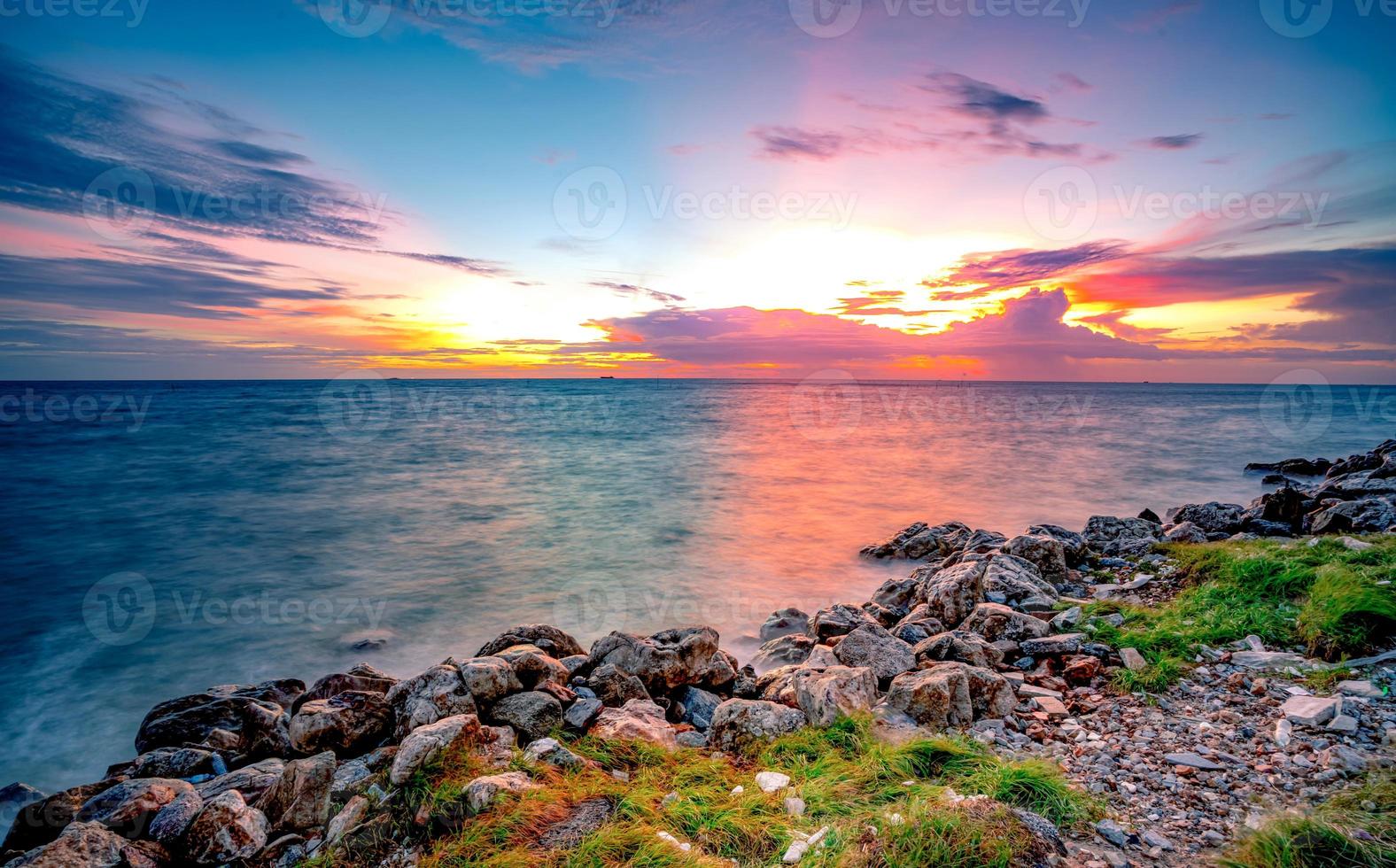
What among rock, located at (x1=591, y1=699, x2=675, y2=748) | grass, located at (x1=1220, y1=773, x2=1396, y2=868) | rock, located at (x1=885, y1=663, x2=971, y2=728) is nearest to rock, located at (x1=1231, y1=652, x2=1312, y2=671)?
grass, located at (x1=1220, y1=773, x2=1396, y2=868)

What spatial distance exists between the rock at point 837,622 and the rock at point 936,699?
264cm

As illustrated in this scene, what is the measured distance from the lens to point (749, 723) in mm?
4586

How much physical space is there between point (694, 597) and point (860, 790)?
760 cm

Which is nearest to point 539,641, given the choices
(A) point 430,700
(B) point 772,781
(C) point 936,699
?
(A) point 430,700

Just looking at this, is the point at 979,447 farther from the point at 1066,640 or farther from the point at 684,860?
the point at 684,860

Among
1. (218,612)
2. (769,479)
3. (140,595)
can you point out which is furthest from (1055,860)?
(769,479)

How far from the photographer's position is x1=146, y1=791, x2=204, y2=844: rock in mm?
3900

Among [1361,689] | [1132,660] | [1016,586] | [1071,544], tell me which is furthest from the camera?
[1071,544]

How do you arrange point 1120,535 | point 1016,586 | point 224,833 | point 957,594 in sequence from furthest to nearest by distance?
point 1120,535 → point 957,594 → point 1016,586 → point 224,833

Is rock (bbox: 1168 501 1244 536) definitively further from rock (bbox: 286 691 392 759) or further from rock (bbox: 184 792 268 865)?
rock (bbox: 184 792 268 865)

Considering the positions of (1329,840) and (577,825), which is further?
(577,825)

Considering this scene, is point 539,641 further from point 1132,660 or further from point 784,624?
point 1132,660

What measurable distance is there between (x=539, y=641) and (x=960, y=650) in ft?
15.4

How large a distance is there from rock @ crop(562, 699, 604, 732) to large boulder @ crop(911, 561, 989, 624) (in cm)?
457
